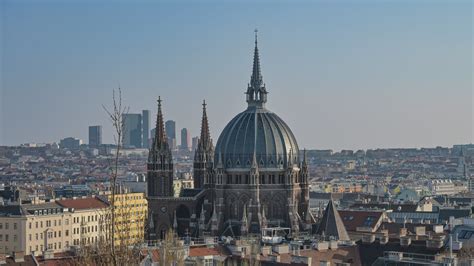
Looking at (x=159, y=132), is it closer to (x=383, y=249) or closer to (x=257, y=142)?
(x=257, y=142)

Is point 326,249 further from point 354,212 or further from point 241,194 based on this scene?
point 354,212

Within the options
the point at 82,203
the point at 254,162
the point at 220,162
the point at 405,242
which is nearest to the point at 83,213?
the point at 82,203

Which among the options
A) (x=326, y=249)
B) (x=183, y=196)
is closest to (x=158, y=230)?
(x=183, y=196)

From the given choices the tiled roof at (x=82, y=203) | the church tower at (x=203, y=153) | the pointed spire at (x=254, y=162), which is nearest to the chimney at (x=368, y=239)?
the pointed spire at (x=254, y=162)

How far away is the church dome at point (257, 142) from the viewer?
10012 centimetres

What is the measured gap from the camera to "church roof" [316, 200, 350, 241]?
9181cm

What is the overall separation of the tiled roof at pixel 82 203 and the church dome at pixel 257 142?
1345 inches

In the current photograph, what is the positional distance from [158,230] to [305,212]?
13210 mm

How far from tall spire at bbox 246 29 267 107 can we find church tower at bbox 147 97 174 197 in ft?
28.5

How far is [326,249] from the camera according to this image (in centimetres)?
7850

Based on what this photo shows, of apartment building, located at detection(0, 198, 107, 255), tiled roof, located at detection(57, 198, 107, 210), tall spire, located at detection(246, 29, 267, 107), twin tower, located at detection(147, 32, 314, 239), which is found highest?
tall spire, located at detection(246, 29, 267, 107)

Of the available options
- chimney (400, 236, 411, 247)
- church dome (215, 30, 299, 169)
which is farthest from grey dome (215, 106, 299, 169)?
chimney (400, 236, 411, 247)

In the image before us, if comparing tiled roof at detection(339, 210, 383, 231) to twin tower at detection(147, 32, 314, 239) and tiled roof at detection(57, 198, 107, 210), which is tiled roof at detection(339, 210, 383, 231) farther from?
tiled roof at detection(57, 198, 107, 210)

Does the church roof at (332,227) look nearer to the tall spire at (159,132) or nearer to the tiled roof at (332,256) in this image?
the tiled roof at (332,256)
